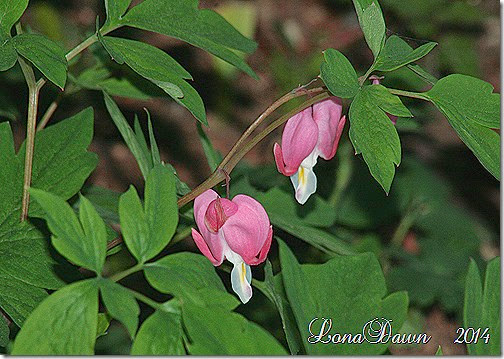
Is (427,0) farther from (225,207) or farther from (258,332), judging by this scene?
(258,332)

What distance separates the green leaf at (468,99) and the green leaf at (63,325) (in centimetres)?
55

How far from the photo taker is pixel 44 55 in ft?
3.31

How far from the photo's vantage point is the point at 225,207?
3.49 feet

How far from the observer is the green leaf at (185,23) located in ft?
3.82

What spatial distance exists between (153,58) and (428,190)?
65.5 inches

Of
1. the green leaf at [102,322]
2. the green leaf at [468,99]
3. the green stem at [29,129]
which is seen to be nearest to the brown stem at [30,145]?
the green stem at [29,129]

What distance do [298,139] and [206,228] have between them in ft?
0.65

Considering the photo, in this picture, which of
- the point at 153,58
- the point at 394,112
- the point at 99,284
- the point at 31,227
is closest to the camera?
the point at 99,284

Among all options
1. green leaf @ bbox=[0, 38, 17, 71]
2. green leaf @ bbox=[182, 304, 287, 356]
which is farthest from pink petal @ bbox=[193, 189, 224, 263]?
green leaf @ bbox=[0, 38, 17, 71]

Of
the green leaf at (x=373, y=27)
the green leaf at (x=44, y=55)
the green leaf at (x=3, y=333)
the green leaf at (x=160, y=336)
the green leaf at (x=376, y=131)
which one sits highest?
the green leaf at (x=373, y=27)

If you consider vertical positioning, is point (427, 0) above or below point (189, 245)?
above

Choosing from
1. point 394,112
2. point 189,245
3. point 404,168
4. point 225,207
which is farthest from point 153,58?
point 404,168

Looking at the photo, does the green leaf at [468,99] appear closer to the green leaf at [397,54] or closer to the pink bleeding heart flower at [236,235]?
the green leaf at [397,54]

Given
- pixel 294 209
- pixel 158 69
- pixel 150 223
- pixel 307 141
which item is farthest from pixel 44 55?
pixel 294 209
